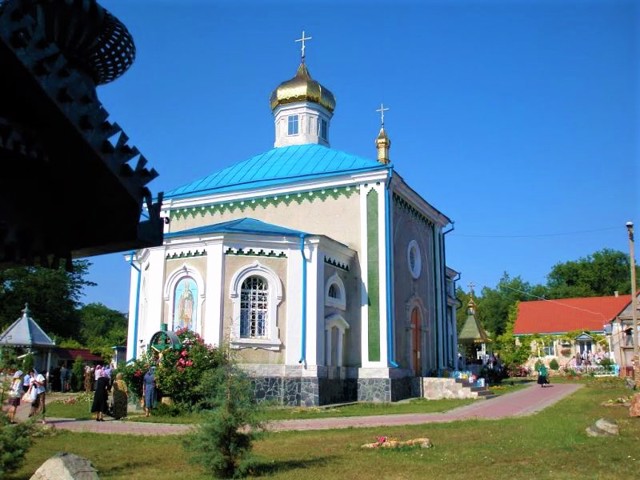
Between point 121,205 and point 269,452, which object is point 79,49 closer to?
point 121,205

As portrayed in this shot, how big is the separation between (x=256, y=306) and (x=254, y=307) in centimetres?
7

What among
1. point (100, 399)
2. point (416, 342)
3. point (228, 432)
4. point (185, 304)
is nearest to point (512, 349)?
point (416, 342)

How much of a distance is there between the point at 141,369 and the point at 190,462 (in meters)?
9.82

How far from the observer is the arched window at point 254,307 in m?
18.4

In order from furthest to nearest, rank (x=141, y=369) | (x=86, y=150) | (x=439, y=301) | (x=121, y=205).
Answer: (x=439, y=301), (x=141, y=369), (x=121, y=205), (x=86, y=150)

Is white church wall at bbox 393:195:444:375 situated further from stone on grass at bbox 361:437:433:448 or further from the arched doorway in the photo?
stone on grass at bbox 361:437:433:448

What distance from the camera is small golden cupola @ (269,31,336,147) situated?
89.2ft

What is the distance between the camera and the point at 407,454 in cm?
924

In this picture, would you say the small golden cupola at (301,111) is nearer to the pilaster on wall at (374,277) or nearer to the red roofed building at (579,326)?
the pilaster on wall at (374,277)

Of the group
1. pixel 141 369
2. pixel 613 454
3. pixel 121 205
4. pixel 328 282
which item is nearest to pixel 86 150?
pixel 121 205

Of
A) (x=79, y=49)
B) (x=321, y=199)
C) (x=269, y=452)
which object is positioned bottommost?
(x=269, y=452)

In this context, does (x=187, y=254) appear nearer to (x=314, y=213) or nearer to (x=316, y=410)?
(x=314, y=213)

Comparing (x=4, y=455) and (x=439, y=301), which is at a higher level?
(x=439, y=301)

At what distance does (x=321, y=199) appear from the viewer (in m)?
22.1
